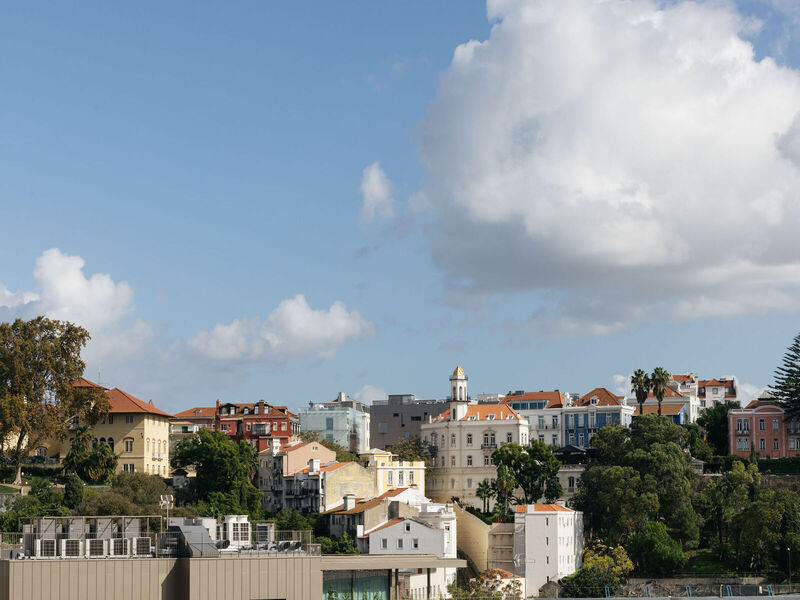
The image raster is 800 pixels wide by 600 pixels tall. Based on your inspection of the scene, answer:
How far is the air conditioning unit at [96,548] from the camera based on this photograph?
4762 centimetres

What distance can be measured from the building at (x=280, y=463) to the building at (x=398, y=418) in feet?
114

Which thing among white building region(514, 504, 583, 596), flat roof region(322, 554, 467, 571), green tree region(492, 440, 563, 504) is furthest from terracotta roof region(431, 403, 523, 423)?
flat roof region(322, 554, 467, 571)

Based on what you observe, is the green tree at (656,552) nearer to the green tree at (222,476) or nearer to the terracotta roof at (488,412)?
the terracotta roof at (488,412)

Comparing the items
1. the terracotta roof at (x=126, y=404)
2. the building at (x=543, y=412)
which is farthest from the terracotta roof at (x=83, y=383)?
the building at (x=543, y=412)

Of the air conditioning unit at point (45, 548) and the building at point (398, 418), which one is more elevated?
the building at point (398, 418)

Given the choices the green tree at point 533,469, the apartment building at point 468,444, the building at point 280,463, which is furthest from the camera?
the apartment building at point 468,444

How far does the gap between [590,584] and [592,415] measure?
1449 inches

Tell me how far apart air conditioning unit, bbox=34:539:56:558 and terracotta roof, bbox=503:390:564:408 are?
8982cm

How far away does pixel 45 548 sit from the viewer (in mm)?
47531

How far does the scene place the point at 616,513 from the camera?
9875cm

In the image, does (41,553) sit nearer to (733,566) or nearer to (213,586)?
(213,586)

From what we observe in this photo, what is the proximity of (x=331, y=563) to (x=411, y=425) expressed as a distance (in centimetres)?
7227

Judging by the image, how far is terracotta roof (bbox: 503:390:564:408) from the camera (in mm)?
133000

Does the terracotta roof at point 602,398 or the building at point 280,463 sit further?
the terracotta roof at point 602,398
